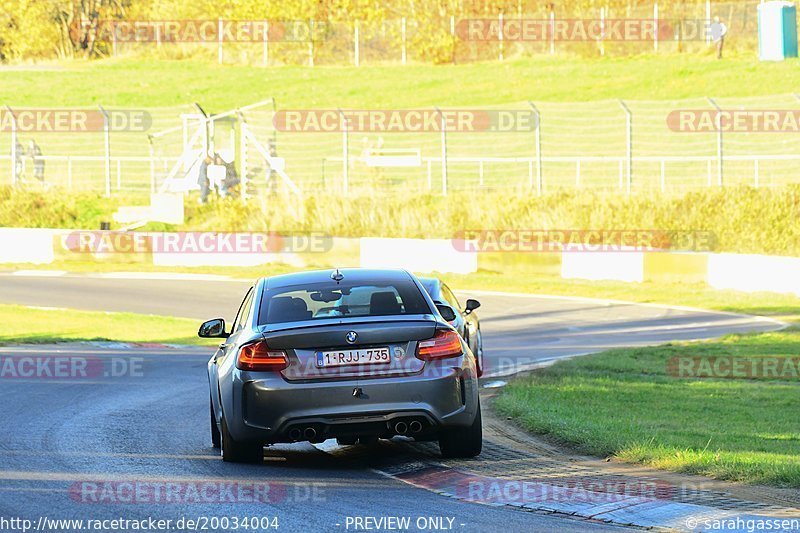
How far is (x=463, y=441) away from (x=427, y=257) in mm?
20556

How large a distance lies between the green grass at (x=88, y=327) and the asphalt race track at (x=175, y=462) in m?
1.46

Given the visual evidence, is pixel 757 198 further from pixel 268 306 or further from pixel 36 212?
pixel 268 306

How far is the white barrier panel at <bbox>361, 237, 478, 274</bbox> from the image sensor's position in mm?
29844

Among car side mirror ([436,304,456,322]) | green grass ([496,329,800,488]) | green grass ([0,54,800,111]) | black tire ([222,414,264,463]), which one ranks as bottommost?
green grass ([496,329,800,488])

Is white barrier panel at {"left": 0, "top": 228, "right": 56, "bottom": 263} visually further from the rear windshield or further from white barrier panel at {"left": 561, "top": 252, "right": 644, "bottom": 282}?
the rear windshield

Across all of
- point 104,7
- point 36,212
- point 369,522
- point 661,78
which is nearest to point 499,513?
point 369,522

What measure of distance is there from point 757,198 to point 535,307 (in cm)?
864

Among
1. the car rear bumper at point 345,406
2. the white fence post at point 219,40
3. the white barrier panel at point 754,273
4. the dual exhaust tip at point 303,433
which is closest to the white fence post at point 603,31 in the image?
the white fence post at point 219,40

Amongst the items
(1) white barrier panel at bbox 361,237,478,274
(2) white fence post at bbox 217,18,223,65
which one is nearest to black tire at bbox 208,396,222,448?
(1) white barrier panel at bbox 361,237,478,274

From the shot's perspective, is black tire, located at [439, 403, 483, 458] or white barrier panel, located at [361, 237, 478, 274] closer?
black tire, located at [439, 403, 483, 458]

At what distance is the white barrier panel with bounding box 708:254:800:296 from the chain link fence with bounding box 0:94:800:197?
18.8ft

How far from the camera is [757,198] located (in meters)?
31.1

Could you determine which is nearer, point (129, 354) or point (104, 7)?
point (129, 354)

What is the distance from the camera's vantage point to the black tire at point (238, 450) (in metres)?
9.34
